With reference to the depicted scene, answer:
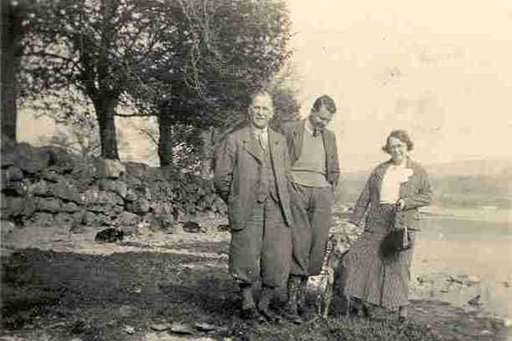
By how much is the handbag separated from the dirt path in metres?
0.67

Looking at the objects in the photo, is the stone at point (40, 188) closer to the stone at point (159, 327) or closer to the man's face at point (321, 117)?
the stone at point (159, 327)

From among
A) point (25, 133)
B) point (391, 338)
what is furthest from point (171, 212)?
point (391, 338)

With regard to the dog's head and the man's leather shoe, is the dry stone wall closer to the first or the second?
the man's leather shoe

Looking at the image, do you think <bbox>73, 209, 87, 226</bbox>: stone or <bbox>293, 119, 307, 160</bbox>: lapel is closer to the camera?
<bbox>293, 119, 307, 160</bbox>: lapel

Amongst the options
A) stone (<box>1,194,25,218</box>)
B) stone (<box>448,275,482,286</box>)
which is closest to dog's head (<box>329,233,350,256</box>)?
stone (<box>448,275,482,286</box>)

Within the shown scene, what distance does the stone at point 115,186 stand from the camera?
1168 cm

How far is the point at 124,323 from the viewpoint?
4441 millimetres

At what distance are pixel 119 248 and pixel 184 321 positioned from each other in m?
4.16

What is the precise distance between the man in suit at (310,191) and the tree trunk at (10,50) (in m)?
2.36

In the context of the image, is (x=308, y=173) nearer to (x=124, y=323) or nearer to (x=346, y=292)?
(x=346, y=292)

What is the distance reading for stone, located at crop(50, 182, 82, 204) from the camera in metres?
10.1

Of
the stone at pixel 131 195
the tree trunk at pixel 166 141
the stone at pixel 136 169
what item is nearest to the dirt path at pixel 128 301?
the stone at pixel 131 195

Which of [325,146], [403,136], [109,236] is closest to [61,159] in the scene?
[109,236]

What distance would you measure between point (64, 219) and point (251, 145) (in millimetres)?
6601
